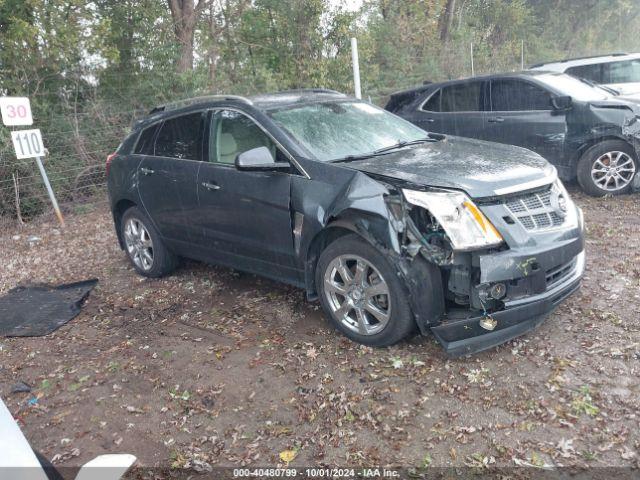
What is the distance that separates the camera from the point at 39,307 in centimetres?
569

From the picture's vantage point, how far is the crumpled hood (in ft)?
12.1

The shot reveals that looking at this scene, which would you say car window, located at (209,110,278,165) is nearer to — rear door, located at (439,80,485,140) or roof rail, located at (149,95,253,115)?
roof rail, located at (149,95,253,115)

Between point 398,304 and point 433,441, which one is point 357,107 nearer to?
point 398,304

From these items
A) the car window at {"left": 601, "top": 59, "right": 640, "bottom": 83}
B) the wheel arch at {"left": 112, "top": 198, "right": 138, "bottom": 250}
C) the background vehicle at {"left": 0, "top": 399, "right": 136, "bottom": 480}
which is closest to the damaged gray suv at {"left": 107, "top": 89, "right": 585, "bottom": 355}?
the wheel arch at {"left": 112, "top": 198, "right": 138, "bottom": 250}

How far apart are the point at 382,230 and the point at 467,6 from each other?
2042cm

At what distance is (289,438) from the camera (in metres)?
3.24

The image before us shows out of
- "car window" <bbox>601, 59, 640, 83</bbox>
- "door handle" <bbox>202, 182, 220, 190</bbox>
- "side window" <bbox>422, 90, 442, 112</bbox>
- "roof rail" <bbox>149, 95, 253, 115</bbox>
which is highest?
"car window" <bbox>601, 59, 640, 83</bbox>

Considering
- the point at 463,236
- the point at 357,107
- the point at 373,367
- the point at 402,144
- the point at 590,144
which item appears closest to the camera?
the point at 463,236

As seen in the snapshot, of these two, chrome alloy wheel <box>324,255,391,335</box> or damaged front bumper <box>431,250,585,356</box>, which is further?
chrome alloy wheel <box>324,255,391,335</box>

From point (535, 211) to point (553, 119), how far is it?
4.20m

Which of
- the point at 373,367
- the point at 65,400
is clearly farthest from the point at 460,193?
the point at 65,400

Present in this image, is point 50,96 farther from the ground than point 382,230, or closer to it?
farther from the ground

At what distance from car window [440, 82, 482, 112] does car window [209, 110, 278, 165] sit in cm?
458

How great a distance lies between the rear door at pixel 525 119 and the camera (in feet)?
24.3
